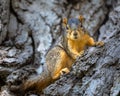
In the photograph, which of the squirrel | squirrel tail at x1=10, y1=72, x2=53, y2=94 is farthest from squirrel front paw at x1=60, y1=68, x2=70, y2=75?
squirrel tail at x1=10, y1=72, x2=53, y2=94

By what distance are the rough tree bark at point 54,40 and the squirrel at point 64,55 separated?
16 centimetres

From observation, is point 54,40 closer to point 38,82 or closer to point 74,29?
point 74,29

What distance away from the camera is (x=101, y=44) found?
3898mm

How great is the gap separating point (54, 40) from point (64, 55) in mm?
589

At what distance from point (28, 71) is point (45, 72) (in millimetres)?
303

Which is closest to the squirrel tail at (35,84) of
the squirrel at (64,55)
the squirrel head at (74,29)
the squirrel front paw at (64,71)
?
the squirrel at (64,55)

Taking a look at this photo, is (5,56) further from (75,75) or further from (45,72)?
A: (75,75)

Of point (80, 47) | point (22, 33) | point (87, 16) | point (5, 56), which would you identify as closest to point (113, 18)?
point (87, 16)

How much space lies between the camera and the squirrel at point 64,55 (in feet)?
12.8

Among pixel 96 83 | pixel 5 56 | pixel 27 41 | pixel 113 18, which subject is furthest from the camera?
pixel 113 18

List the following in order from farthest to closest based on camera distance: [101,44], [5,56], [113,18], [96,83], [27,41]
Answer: [113,18], [27,41], [5,56], [101,44], [96,83]

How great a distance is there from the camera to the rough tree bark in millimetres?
3562

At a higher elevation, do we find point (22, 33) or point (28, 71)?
point (22, 33)

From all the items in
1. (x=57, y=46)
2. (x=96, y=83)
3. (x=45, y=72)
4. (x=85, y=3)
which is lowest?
(x=96, y=83)
